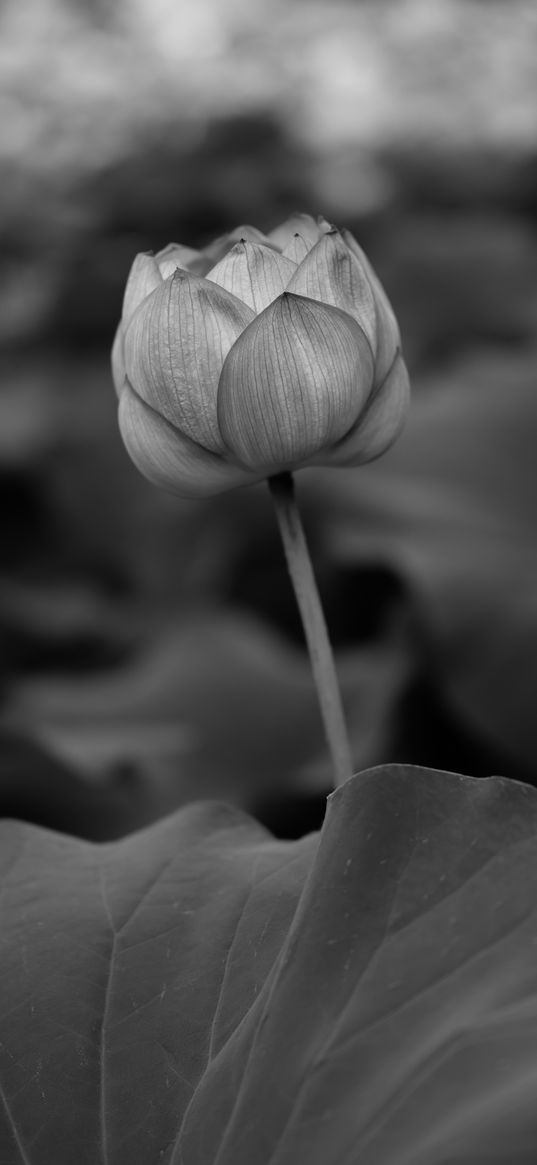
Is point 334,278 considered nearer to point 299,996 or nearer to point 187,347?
point 187,347

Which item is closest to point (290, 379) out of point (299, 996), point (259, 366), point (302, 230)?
point (259, 366)

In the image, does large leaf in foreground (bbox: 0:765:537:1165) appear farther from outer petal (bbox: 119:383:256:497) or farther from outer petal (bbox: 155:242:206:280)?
outer petal (bbox: 155:242:206:280)

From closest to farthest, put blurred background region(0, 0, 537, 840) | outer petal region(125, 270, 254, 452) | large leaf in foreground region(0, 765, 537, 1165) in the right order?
1. large leaf in foreground region(0, 765, 537, 1165)
2. outer petal region(125, 270, 254, 452)
3. blurred background region(0, 0, 537, 840)

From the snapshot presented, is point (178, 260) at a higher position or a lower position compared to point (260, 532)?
higher

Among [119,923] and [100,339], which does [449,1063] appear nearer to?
[119,923]

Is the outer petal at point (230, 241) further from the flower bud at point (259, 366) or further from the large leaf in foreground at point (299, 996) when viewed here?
the large leaf in foreground at point (299, 996)

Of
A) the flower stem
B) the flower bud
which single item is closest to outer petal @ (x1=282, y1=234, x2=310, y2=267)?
the flower bud

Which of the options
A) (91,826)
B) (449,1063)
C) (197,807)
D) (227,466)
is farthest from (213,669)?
(449,1063)
